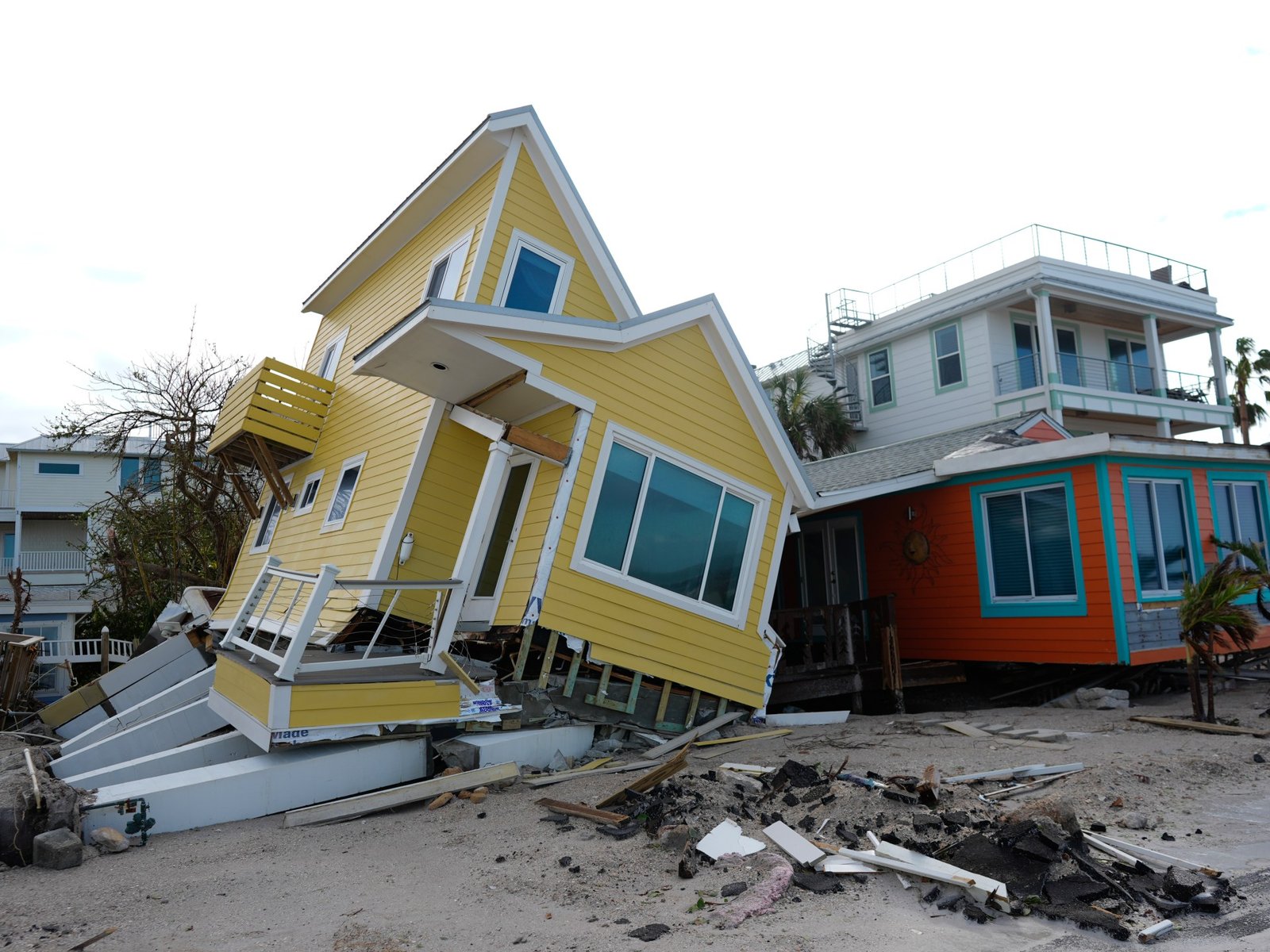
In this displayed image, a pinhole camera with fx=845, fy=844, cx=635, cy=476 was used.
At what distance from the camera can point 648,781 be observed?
22.5ft

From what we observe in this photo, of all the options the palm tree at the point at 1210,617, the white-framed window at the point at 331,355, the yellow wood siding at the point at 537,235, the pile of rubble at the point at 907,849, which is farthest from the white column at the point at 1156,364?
the pile of rubble at the point at 907,849

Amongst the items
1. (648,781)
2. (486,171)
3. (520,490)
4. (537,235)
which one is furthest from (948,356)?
(648,781)

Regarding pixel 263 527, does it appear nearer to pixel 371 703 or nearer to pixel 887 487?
pixel 371 703

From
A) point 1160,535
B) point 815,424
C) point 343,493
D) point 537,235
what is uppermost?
point 815,424

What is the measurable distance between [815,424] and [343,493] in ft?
63.9

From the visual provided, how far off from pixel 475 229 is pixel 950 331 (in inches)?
762

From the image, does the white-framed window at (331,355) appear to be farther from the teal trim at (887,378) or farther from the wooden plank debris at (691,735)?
the teal trim at (887,378)

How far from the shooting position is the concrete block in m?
5.78

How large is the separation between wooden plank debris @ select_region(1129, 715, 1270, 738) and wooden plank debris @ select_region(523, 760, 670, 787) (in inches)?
241

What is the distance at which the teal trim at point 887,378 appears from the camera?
2797cm

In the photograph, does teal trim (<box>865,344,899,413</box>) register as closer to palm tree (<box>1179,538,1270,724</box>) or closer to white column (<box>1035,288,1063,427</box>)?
white column (<box>1035,288,1063,427</box>)

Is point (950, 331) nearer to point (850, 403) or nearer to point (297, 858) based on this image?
point (850, 403)

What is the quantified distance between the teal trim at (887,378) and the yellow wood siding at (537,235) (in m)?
17.9

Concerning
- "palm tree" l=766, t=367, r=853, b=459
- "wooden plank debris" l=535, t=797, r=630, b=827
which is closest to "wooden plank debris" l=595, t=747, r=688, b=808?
"wooden plank debris" l=535, t=797, r=630, b=827
